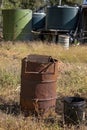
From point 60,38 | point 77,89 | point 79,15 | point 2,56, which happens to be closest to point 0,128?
point 77,89

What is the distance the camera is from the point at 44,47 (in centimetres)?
1675

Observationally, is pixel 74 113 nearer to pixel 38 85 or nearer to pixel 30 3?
pixel 38 85

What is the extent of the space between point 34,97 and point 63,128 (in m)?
0.89

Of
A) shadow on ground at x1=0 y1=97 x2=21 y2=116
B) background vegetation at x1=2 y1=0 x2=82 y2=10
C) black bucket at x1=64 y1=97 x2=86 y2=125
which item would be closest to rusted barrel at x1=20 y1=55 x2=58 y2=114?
shadow on ground at x1=0 y1=97 x2=21 y2=116

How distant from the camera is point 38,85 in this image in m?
6.87

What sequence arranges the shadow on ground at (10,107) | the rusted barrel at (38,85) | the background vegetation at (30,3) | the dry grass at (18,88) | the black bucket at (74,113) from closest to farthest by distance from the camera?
the dry grass at (18,88), the black bucket at (74,113), the rusted barrel at (38,85), the shadow on ground at (10,107), the background vegetation at (30,3)

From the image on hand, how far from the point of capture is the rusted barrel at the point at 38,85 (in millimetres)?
6848

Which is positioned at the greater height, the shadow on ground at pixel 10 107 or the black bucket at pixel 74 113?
the black bucket at pixel 74 113

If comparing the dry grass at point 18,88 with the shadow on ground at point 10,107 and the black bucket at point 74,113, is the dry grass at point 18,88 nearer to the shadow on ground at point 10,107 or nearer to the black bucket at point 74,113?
the shadow on ground at point 10,107

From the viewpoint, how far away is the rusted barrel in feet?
22.5

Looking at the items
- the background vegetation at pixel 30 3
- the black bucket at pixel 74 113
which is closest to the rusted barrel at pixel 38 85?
the black bucket at pixel 74 113

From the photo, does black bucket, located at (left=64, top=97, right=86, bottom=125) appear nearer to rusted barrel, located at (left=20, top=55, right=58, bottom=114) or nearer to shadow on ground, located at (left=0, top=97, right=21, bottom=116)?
rusted barrel, located at (left=20, top=55, right=58, bottom=114)

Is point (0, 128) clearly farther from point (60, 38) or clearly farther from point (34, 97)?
point (60, 38)

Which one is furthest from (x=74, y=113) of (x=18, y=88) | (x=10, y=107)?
(x=18, y=88)
